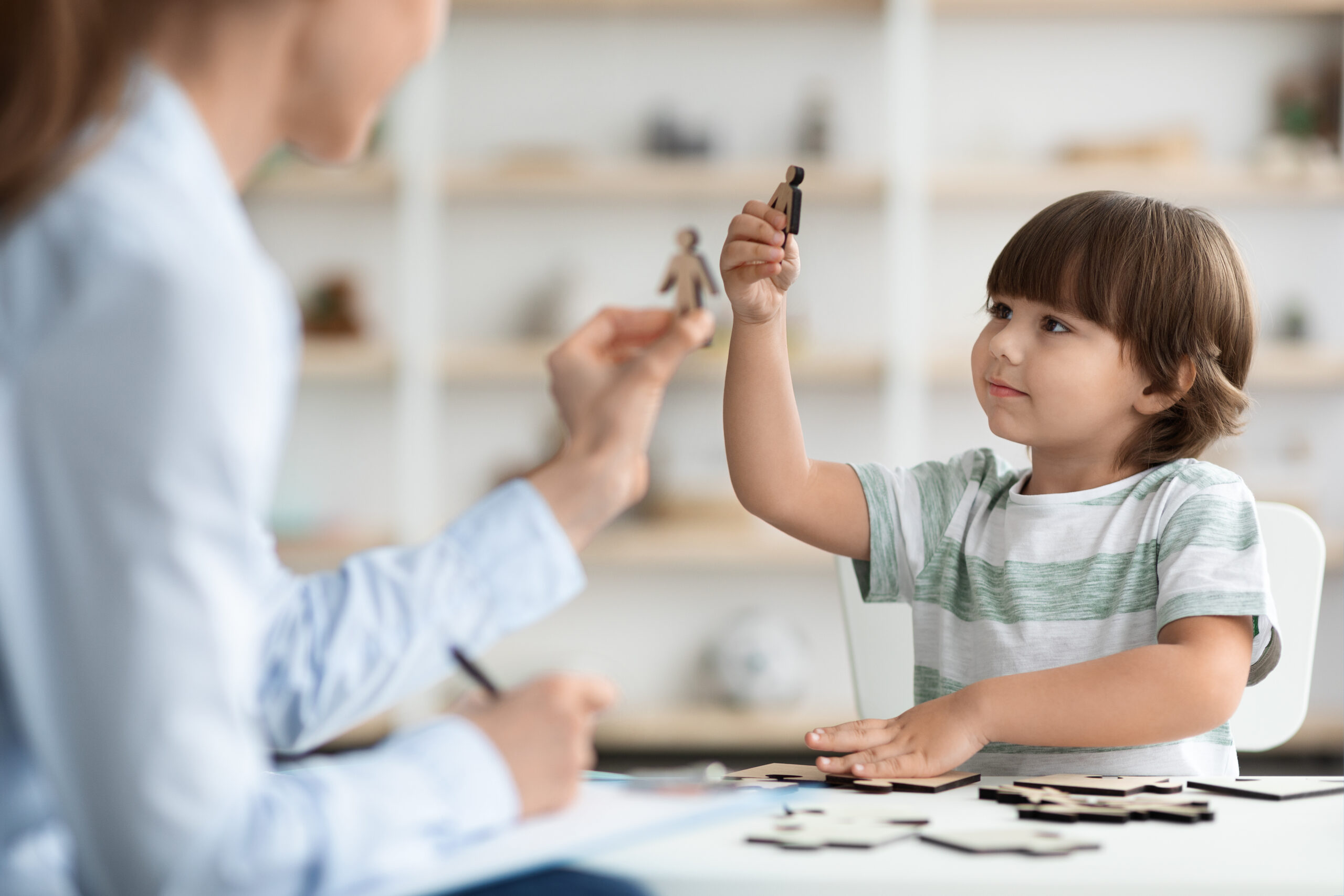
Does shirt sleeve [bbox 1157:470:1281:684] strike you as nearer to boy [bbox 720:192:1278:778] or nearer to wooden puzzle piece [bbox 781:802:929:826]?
boy [bbox 720:192:1278:778]

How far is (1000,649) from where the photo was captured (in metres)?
1.08

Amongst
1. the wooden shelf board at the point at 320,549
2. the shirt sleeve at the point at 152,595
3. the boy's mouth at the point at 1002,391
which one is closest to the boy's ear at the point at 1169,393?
the boy's mouth at the point at 1002,391

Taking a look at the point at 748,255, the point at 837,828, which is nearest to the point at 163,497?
the point at 837,828

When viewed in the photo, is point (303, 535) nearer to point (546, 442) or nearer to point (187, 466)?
point (546, 442)

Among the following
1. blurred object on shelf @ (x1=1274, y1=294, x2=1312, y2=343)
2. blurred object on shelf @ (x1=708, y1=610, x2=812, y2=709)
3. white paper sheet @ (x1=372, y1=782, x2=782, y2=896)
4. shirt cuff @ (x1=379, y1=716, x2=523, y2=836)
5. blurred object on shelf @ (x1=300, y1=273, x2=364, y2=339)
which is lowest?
blurred object on shelf @ (x1=708, y1=610, x2=812, y2=709)

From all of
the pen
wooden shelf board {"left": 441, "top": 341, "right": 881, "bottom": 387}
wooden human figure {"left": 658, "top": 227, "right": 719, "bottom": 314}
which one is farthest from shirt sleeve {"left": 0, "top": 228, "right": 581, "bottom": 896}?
wooden shelf board {"left": 441, "top": 341, "right": 881, "bottom": 387}

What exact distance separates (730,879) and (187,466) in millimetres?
301

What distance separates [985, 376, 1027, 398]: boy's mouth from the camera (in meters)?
1.13

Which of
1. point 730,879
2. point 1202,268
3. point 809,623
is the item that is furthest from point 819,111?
point 730,879

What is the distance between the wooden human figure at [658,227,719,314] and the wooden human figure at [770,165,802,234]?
111 millimetres

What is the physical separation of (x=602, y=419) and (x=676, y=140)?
306 cm

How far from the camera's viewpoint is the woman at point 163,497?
0.47 metres

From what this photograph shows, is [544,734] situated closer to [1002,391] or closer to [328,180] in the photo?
[1002,391]

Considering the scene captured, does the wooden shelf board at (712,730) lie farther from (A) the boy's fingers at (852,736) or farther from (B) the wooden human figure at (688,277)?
(B) the wooden human figure at (688,277)
